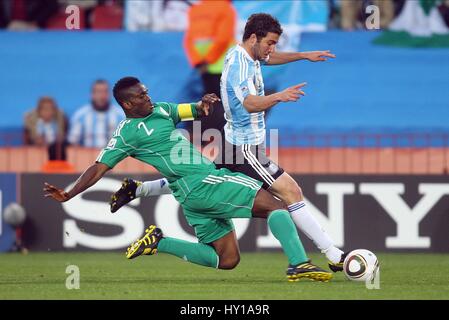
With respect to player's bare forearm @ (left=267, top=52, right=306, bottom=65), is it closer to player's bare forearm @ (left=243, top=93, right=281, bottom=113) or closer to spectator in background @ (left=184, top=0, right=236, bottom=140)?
player's bare forearm @ (left=243, top=93, right=281, bottom=113)

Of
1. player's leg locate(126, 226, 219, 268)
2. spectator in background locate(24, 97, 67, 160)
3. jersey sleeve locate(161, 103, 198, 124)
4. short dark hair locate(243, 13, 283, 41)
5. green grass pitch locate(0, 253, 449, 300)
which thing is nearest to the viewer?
green grass pitch locate(0, 253, 449, 300)

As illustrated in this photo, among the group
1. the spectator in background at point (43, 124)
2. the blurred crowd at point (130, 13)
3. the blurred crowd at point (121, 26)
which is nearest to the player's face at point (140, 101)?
the blurred crowd at point (121, 26)

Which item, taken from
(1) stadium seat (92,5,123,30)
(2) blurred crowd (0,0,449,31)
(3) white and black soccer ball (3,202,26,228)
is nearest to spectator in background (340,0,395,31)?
(2) blurred crowd (0,0,449,31)

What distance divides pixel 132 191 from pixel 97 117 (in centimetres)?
622

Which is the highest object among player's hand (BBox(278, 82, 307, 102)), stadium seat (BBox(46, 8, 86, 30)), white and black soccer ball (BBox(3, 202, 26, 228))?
stadium seat (BBox(46, 8, 86, 30))

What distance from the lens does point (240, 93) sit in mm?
10227

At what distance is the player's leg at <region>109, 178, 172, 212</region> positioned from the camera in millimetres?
10883

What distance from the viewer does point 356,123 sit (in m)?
17.0

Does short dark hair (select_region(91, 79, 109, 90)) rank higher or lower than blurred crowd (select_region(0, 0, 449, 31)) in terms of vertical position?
lower

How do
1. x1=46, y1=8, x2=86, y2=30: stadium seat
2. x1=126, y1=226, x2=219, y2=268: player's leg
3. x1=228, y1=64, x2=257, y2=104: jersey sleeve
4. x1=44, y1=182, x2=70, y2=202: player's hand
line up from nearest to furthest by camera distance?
x1=44, y1=182, x2=70, y2=202: player's hand
x1=228, y1=64, x2=257, y2=104: jersey sleeve
x1=126, y1=226, x2=219, y2=268: player's leg
x1=46, y1=8, x2=86, y2=30: stadium seat

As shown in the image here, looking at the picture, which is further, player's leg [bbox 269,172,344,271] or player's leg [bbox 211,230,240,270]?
player's leg [bbox 211,230,240,270]

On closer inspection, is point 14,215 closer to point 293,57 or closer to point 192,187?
point 192,187

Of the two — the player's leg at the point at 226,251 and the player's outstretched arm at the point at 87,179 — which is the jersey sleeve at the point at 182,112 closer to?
the player's outstretched arm at the point at 87,179

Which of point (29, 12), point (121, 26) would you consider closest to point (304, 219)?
point (121, 26)
